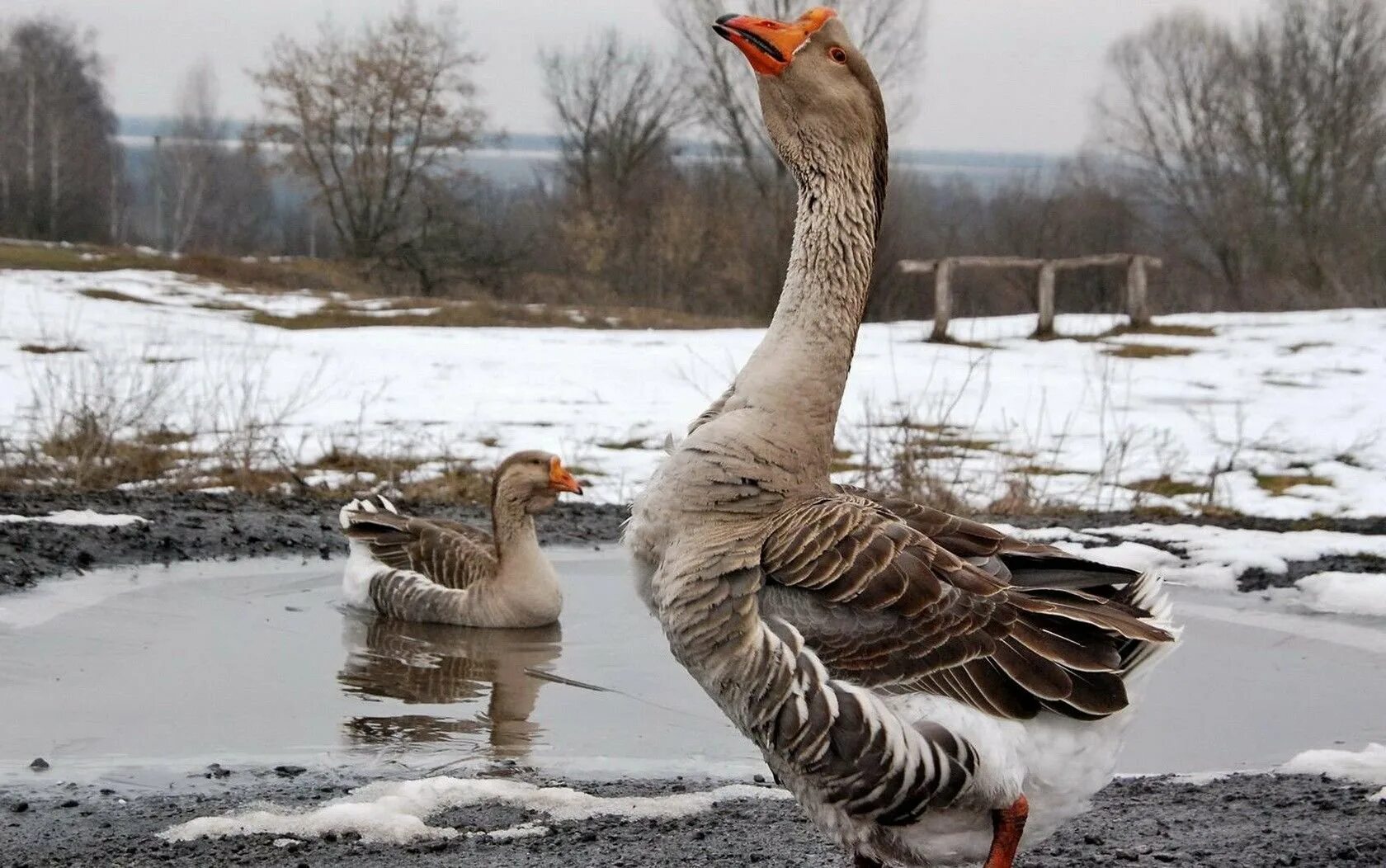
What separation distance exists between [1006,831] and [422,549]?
18.3 ft

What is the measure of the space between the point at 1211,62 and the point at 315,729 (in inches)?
2152

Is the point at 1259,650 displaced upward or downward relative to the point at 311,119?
downward

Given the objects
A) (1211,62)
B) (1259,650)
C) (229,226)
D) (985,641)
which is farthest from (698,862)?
(229,226)

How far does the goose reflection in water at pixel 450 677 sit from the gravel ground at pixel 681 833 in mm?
814

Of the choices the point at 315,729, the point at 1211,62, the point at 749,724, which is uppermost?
the point at 1211,62

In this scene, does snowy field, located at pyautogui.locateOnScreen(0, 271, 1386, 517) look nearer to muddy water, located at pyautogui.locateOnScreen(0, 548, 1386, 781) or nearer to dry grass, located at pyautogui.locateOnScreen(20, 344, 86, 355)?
dry grass, located at pyautogui.locateOnScreen(20, 344, 86, 355)

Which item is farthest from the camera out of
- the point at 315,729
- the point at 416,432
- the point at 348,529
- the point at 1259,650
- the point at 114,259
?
the point at 114,259

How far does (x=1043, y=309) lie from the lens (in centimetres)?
2598

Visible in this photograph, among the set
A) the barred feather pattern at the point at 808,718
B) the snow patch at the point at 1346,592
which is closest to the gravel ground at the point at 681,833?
the barred feather pattern at the point at 808,718

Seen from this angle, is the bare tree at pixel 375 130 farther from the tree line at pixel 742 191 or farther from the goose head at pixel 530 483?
the goose head at pixel 530 483

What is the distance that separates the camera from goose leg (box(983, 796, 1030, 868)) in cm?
324

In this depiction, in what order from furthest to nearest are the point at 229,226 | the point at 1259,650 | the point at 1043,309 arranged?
the point at 229,226 < the point at 1043,309 < the point at 1259,650

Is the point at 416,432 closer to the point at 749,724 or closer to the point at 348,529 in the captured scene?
the point at 348,529

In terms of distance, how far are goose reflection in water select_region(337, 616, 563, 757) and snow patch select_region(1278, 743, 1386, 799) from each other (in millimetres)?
3009
